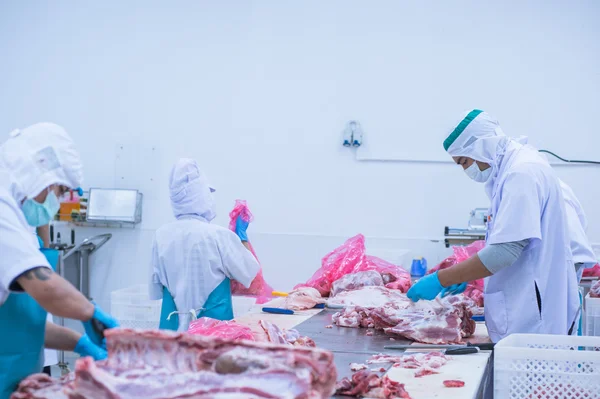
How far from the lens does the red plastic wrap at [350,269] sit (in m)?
4.69

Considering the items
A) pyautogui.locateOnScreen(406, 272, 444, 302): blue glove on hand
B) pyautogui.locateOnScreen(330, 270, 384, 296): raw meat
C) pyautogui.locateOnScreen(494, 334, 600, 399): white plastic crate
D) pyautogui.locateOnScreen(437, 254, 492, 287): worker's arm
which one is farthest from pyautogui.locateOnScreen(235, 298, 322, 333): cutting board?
pyautogui.locateOnScreen(494, 334, 600, 399): white plastic crate

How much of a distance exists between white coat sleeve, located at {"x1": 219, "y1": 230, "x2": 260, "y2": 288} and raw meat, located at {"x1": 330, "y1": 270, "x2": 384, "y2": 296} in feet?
1.93

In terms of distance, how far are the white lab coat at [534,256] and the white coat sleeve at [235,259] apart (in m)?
1.69

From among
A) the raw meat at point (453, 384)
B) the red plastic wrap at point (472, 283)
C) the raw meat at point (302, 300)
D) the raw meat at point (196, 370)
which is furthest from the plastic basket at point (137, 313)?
the raw meat at point (196, 370)

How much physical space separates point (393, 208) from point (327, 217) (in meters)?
0.63

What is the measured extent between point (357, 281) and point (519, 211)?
167 centimetres

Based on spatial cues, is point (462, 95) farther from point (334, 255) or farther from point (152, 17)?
point (152, 17)

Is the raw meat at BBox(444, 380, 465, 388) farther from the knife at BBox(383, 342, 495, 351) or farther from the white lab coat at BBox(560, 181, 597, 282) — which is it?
the white lab coat at BBox(560, 181, 597, 282)

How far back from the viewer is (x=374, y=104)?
20.7 feet

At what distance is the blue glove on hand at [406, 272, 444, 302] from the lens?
3373mm

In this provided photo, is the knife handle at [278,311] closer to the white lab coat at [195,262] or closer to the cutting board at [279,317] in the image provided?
the cutting board at [279,317]

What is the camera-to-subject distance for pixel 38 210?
2.21 metres

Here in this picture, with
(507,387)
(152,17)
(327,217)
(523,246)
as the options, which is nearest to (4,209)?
(507,387)

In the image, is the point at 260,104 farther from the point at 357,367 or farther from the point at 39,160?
the point at 39,160
